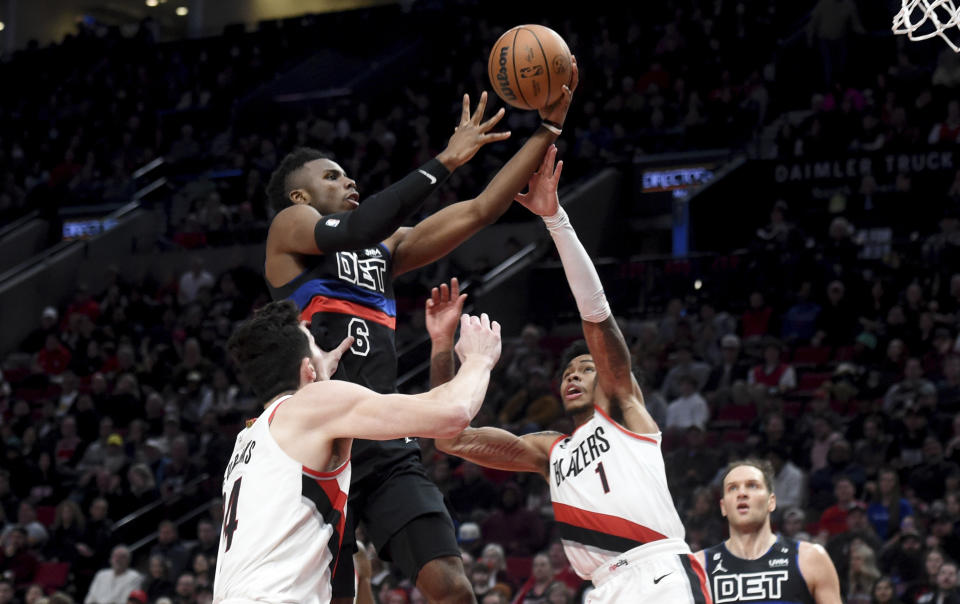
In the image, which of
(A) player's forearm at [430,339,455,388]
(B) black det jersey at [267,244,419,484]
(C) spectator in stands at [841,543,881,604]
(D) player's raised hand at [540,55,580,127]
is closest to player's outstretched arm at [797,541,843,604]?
(A) player's forearm at [430,339,455,388]

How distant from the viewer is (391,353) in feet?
17.6

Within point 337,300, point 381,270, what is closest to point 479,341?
point 337,300

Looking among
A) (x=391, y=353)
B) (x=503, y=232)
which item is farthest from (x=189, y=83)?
(x=391, y=353)

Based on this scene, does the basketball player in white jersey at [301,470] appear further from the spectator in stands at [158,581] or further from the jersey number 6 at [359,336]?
the spectator in stands at [158,581]

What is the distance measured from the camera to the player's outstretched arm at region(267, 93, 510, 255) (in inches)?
194

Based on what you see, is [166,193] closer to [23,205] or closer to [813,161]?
[23,205]

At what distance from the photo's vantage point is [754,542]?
7164mm

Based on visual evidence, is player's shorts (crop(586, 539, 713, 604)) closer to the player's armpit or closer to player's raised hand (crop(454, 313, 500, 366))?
the player's armpit

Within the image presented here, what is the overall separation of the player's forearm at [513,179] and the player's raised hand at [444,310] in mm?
338

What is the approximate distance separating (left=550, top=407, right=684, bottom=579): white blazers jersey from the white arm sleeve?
480mm

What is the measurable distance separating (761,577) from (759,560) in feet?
0.33

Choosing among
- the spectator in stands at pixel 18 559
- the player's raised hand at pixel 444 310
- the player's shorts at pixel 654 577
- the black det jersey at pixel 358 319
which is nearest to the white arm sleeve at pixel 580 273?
the player's raised hand at pixel 444 310

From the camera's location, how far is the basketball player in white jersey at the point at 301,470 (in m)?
4.21

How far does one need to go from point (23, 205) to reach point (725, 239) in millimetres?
13750
